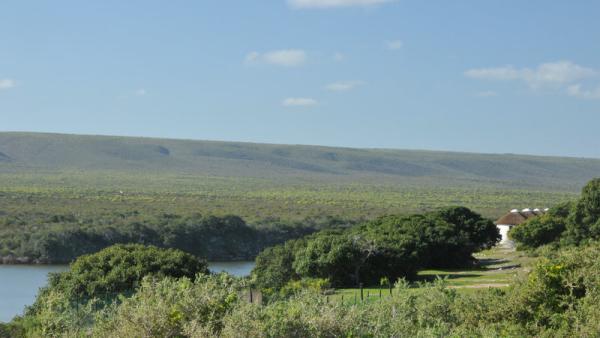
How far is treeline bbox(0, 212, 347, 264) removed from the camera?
62.0 meters

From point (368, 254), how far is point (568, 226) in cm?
1412

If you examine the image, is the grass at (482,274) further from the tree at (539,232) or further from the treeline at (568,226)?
the treeline at (568,226)

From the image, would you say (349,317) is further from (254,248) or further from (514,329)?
(254,248)

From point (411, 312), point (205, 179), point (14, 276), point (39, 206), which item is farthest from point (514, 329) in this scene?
point (205, 179)

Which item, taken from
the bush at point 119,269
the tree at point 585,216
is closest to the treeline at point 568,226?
the tree at point 585,216

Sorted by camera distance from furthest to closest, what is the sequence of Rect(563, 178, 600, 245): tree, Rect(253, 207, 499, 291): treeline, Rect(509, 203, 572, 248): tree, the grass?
Rect(509, 203, 572, 248): tree < Rect(563, 178, 600, 245): tree < Rect(253, 207, 499, 291): treeline < the grass

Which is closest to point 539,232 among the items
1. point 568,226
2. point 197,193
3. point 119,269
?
point 568,226

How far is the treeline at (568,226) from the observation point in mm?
49994

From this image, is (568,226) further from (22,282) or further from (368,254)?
(22,282)

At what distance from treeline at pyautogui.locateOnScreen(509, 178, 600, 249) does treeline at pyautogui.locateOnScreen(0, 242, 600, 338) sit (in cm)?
2394

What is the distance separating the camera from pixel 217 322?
46.3 feet

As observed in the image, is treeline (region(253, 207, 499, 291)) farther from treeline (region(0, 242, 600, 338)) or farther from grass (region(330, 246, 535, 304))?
treeline (region(0, 242, 600, 338))

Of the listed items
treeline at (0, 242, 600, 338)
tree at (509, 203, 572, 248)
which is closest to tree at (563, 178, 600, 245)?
tree at (509, 203, 572, 248)

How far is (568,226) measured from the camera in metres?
51.8
